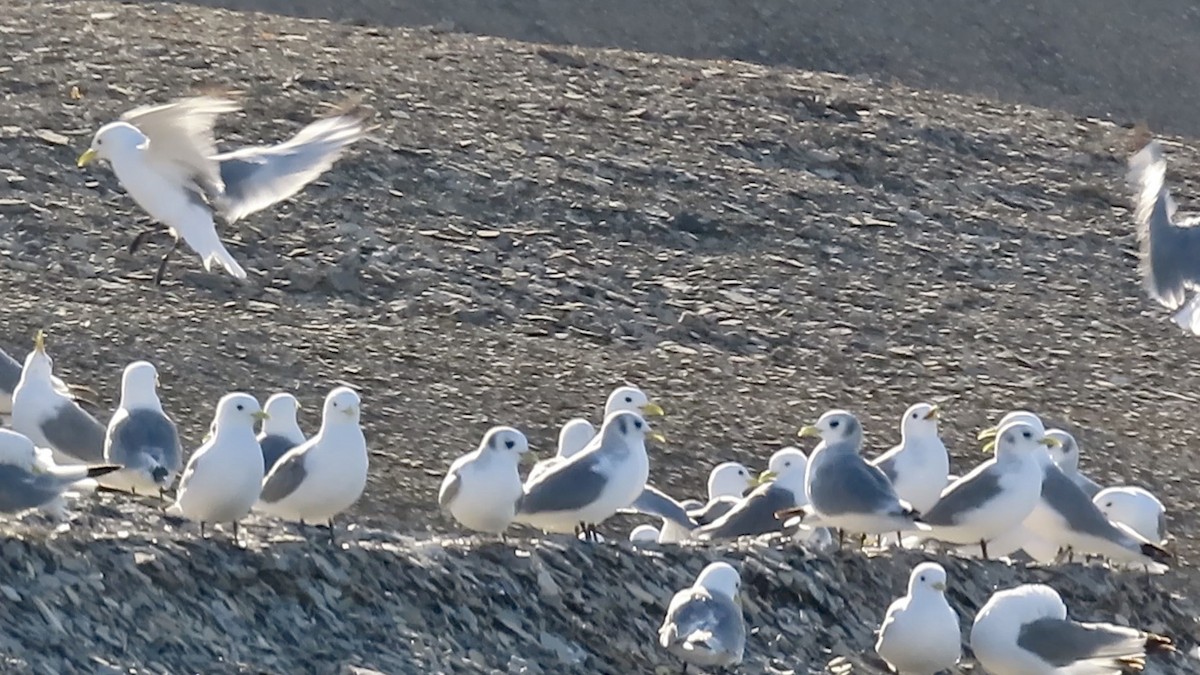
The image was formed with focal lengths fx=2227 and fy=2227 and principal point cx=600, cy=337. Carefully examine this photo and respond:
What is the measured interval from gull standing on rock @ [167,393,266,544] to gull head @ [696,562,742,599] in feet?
5.75

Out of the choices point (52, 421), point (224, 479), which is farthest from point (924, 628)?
point (52, 421)

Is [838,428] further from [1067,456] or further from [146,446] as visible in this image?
[146,446]

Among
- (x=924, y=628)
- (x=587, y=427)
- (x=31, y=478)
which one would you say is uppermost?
(x=587, y=427)

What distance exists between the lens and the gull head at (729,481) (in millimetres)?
11805

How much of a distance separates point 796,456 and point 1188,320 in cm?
244

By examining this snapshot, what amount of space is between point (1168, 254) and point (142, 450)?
242 inches

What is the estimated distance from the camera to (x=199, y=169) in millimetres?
11875

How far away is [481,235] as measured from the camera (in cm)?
1683

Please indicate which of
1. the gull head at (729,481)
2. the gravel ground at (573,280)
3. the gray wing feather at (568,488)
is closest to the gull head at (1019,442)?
the gravel ground at (573,280)

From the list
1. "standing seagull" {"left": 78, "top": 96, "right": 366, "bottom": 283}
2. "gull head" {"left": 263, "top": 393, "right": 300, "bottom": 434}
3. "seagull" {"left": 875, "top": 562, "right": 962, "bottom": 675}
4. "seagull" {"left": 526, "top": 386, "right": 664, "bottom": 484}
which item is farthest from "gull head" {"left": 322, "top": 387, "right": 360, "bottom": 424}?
"standing seagull" {"left": 78, "top": 96, "right": 366, "bottom": 283}

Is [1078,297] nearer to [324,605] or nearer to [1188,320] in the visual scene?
[1188,320]

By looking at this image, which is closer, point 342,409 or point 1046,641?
point 1046,641

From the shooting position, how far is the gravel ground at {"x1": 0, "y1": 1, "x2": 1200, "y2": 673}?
9.48m

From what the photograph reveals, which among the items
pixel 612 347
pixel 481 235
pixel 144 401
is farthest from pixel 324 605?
pixel 481 235
